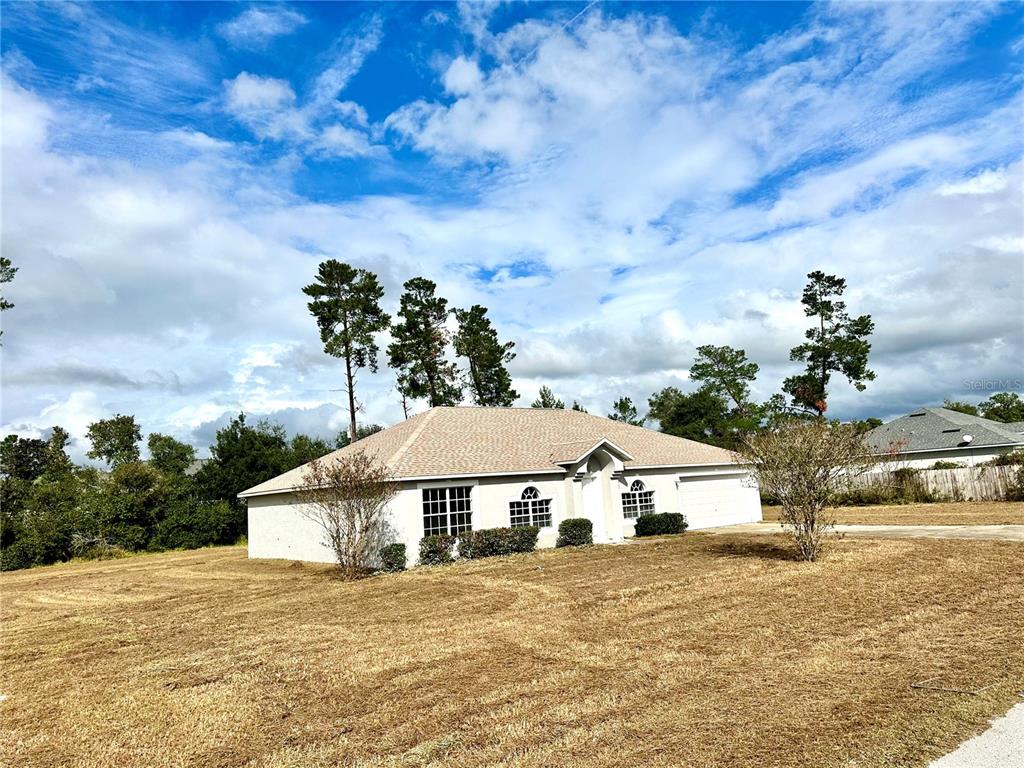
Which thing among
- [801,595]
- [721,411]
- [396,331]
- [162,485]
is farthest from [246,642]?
[721,411]

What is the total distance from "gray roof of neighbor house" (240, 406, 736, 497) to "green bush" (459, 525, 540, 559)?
1.91m

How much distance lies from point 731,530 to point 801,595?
15.1m

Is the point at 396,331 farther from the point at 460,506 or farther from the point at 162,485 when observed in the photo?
the point at 460,506

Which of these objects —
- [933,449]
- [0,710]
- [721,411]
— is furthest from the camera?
[721,411]

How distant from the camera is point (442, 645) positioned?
998 cm

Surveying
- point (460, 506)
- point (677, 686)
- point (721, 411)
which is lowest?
point (677, 686)

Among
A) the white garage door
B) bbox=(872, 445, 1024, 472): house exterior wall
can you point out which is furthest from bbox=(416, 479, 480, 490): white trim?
bbox=(872, 445, 1024, 472): house exterior wall

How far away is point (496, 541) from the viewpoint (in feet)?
69.4

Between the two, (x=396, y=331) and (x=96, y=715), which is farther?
(x=396, y=331)

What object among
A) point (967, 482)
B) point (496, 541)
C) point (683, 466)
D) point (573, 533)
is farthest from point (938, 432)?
point (496, 541)

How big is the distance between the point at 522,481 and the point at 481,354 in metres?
23.0

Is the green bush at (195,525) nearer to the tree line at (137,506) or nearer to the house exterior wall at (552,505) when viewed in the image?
the tree line at (137,506)

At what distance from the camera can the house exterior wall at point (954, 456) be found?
3900 cm

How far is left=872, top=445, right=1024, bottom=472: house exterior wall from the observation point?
1535 inches
